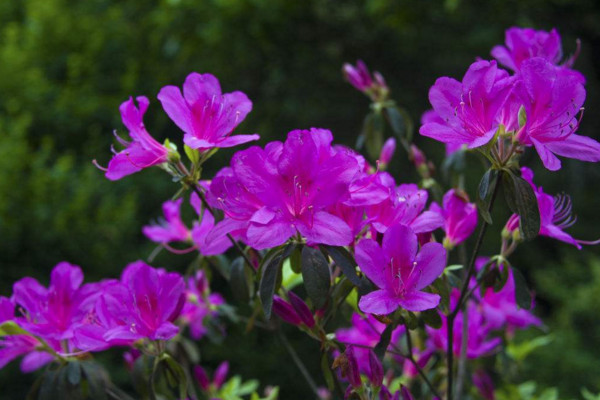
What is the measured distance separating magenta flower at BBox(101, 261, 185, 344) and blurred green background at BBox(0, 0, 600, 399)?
1.76 m

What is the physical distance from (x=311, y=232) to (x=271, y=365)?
2.38 meters

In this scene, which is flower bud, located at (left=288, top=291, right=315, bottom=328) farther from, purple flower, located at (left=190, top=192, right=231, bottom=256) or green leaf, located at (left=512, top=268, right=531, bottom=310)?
green leaf, located at (left=512, top=268, right=531, bottom=310)

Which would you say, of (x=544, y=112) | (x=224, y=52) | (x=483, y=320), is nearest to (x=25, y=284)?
(x=544, y=112)

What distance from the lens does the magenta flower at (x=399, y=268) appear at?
76cm

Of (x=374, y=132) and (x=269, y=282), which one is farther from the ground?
(x=269, y=282)

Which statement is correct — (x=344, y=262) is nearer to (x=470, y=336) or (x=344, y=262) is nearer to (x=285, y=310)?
(x=285, y=310)

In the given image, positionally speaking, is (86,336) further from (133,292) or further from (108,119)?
(108,119)

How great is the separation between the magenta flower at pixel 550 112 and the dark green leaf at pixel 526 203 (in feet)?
0.11

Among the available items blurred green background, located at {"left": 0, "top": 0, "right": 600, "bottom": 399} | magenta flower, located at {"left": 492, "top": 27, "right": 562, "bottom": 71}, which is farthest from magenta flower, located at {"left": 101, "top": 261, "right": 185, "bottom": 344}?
blurred green background, located at {"left": 0, "top": 0, "right": 600, "bottom": 399}

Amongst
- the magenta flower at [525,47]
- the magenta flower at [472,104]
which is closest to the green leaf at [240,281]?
the magenta flower at [472,104]

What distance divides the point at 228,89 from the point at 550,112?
117 inches

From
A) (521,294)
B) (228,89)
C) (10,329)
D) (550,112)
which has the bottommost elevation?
(228,89)

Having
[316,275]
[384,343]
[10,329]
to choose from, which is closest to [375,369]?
[384,343]

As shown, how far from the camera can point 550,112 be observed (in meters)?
0.75
